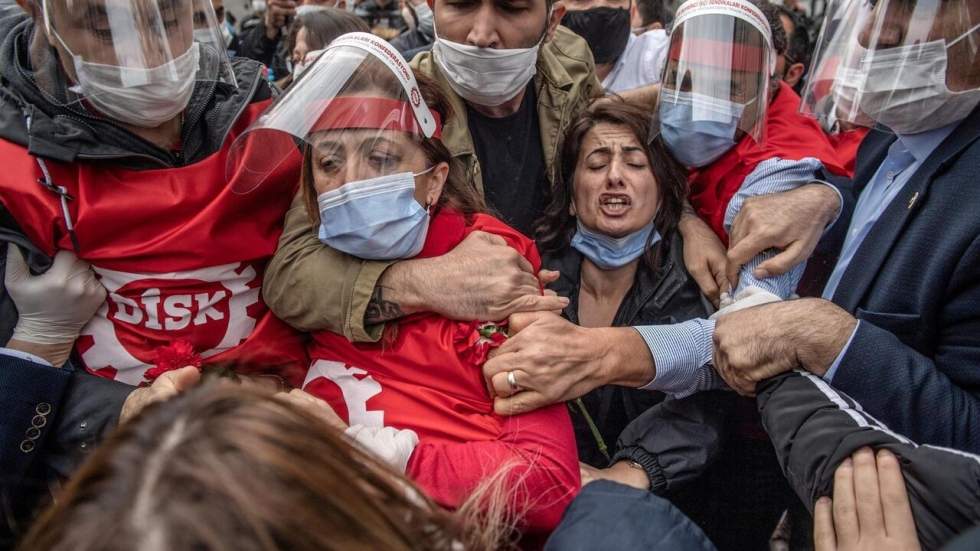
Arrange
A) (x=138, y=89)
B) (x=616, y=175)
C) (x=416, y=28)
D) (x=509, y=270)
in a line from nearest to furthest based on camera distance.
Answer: (x=138, y=89), (x=509, y=270), (x=616, y=175), (x=416, y=28)

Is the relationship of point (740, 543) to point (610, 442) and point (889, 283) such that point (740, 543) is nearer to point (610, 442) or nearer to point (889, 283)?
point (610, 442)

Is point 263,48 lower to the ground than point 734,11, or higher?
lower

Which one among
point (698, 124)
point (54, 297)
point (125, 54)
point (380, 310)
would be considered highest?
point (125, 54)

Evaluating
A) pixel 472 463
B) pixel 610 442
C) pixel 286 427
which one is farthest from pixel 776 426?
pixel 286 427

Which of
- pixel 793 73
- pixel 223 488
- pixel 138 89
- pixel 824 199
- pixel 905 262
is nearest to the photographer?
pixel 223 488

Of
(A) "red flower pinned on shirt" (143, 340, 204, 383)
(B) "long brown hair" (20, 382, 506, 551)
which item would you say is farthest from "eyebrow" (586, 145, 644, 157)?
(B) "long brown hair" (20, 382, 506, 551)

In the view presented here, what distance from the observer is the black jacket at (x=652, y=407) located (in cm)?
233

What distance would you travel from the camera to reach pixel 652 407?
2494 millimetres

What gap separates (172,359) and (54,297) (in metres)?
0.35

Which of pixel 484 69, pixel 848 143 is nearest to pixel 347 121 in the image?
pixel 484 69

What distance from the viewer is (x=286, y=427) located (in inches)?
35.2

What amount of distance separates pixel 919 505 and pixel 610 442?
136 centimetres

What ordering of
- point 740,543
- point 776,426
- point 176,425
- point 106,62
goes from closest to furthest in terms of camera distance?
point 176,425, point 776,426, point 106,62, point 740,543

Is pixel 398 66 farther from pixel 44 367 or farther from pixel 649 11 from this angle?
pixel 649 11
